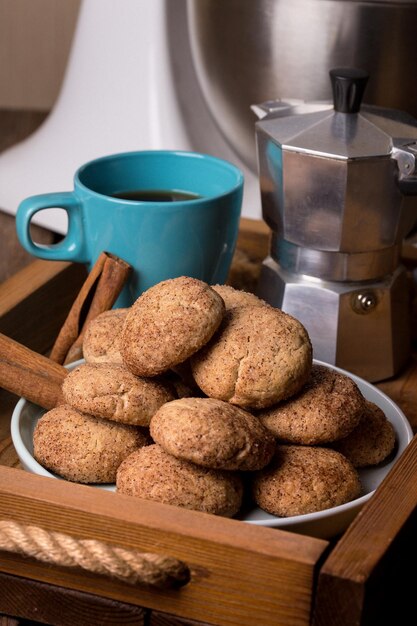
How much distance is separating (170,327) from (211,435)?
0.07m

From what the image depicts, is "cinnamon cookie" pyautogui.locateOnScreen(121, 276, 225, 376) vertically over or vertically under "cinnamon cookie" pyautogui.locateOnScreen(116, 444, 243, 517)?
over

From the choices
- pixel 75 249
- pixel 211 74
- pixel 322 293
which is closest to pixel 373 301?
pixel 322 293

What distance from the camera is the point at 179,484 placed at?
1.47 ft

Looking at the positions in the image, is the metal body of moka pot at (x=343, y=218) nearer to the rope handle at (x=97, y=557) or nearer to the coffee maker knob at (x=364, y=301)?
the coffee maker knob at (x=364, y=301)

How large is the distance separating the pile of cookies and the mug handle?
0.18 metres

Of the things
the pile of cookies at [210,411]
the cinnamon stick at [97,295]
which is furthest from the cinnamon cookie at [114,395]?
the cinnamon stick at [97,295]

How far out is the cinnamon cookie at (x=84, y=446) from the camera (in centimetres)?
48

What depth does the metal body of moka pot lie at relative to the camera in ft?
2.00

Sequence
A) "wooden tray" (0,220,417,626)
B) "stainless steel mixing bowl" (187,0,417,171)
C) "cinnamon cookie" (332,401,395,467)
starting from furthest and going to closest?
1. "stainless steel mixing bowl" (187,0,417,171)
2. "cinnamon cookie" (332,401,395,467)
3. "wooden tray" (0,220,417,626)

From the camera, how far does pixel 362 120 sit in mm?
634

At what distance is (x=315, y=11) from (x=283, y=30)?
0.03 metres

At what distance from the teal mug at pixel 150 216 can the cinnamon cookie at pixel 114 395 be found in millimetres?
172

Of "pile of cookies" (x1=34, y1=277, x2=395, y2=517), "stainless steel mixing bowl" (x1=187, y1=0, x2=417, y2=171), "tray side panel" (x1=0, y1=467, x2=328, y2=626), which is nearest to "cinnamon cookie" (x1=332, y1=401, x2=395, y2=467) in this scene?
"pile of cookies" (x1=34, y1=277, x2=395, y2=517)

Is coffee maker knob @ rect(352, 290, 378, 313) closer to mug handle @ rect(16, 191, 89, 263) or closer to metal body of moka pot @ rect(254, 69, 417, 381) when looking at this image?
metal body of moka pot @ rect(254, 69, 417, 381)
